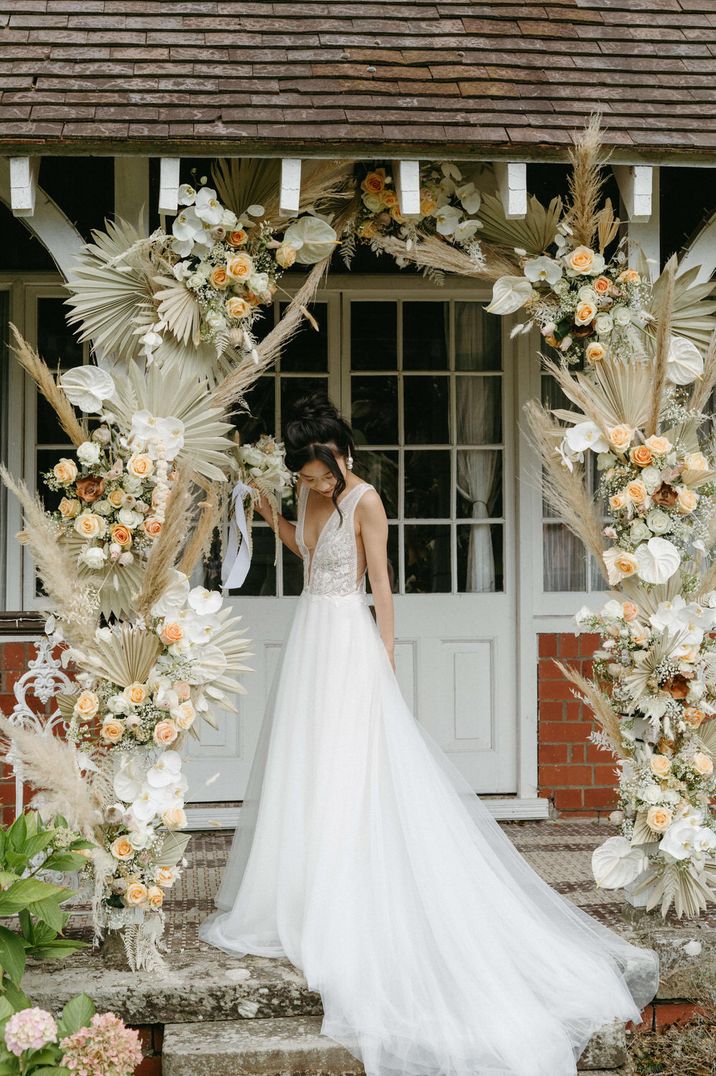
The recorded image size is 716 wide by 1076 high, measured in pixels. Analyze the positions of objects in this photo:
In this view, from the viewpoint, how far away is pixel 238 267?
4.16 m

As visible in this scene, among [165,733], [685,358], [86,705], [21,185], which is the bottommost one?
[165,733]

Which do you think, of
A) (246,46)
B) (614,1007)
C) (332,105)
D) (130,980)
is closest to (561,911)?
(614,1007)

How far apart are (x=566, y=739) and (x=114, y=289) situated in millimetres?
3450

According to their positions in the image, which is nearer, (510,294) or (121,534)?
(121,534)

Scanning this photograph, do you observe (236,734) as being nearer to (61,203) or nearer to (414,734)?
(414,734)

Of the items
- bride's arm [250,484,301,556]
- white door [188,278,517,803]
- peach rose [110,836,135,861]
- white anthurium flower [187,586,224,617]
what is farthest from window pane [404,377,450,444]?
peach rose [110,836,135,861]

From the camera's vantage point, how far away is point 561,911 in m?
4.25

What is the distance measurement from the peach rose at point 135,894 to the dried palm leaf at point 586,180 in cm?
287

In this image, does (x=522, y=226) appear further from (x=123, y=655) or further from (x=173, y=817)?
(x=173, y=817)

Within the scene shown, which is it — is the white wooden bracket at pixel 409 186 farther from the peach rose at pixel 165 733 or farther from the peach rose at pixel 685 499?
the peach rose at pixel 165 733

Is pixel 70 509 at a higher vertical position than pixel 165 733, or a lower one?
higher

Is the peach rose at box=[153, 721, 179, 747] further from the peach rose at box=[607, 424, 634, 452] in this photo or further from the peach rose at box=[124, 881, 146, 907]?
the peach rose at box=[607, 424, 634, 452]

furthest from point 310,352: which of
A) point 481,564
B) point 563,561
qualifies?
point 563,561

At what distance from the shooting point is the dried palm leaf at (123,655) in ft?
13.1
